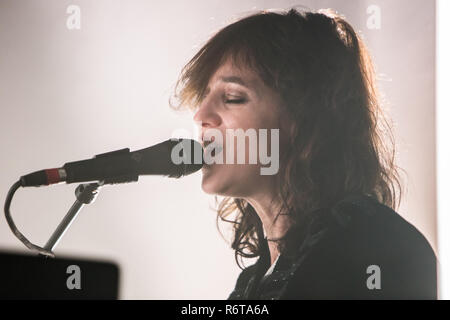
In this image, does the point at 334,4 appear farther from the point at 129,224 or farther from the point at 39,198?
the point at 39,198

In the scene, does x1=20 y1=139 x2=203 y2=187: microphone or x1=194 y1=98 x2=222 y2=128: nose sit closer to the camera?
x1=20 y1=139 x2=203 y2=187: microphone

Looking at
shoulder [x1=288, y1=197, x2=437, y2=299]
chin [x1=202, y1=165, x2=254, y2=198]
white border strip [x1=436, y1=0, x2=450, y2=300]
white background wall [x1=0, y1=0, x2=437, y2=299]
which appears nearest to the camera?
shoulder [x1=288, y1=197, x2=437, y2=299]

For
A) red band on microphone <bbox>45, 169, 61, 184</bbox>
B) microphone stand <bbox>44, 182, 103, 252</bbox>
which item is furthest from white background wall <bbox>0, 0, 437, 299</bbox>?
red band on microphone <bbox>45, 169, 61, 184</bbox>

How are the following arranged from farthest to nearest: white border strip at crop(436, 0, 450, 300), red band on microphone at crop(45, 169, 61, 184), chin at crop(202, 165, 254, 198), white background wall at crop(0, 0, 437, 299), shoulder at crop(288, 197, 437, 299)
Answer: white background wall at crop(0, 0, 437, 299) → white border strip at crop(436, 0, 450, 300) → chin at crop(202, 165, 254, 198) → shoulder at crop(288, 197, 437, 299) → red band on microphone at crop(45, 169, 61, 184)

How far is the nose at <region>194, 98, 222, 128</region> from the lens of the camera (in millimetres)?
1133

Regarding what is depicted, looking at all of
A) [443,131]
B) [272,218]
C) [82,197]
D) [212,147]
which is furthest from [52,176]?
[443,131]

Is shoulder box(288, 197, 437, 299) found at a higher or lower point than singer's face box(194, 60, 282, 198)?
lower

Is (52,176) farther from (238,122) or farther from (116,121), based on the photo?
(116,121)

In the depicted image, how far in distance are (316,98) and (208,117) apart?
0.83ft

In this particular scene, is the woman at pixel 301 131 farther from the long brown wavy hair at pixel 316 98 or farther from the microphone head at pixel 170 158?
the microphone head at pixel 170 158

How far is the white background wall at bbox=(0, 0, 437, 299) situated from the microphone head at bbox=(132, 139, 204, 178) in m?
0.46

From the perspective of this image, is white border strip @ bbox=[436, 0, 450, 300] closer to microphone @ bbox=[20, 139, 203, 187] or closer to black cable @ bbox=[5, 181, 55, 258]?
microphone @ bbox=[20, 139, 203, 187]

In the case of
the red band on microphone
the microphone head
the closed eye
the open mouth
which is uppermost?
the closed eye

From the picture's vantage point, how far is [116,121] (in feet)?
4.75
